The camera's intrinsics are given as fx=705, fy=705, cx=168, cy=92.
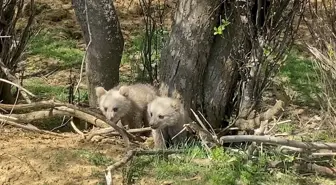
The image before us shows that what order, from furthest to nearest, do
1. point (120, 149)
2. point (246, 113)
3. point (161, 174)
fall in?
point (246, 113) → point (120, 149) → point (161, 174)

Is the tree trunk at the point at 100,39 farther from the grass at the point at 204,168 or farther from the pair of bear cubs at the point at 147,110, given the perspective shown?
the grass at the point at 204,168

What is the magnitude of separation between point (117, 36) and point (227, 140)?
252 centimetres

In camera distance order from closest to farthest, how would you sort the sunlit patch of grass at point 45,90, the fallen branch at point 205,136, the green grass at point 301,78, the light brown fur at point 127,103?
1. the fallen branch at point 205,136
2. the light brown fur at point 127,103
3. the sunlit patch of grass at point 45,90
4. the green grass at point 301,78

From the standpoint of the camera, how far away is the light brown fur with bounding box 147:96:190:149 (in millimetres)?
6578

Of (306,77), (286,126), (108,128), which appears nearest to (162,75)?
(108,128)

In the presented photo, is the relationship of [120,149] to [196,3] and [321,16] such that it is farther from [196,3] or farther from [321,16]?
[321,16]

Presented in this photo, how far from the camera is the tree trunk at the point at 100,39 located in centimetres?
745

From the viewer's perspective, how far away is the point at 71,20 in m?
12.4

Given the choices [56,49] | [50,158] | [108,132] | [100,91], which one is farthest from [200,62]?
[56,49]

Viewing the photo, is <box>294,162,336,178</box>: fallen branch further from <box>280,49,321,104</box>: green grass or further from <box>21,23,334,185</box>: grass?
<box>280,49,321,104</box>: green grass

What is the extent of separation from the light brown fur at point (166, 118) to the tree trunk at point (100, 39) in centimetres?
100

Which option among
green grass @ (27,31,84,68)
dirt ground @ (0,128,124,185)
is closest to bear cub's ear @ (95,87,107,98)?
dirt ground @ (0,128,124,185)

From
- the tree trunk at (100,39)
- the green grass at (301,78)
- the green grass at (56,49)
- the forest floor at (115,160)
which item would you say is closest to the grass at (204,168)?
the forest floor at (115,160)

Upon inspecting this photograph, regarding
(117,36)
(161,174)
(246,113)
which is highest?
(117,36)
